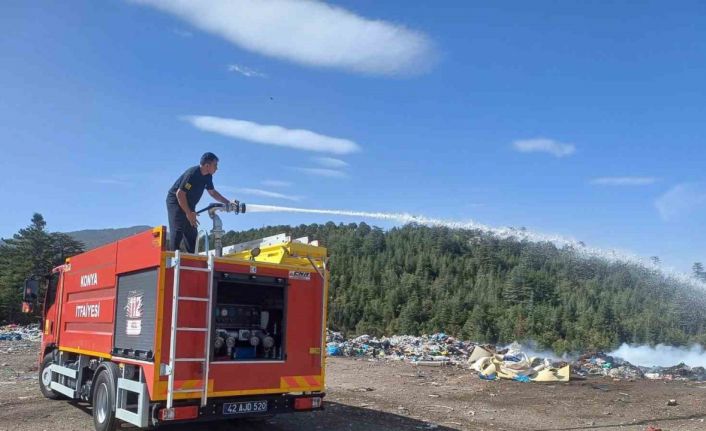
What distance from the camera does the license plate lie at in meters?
7.12

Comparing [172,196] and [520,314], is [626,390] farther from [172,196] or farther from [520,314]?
[520,314]

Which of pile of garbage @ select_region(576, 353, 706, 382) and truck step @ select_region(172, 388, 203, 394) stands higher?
truck step @ select_region(172, 388, 203, 394)

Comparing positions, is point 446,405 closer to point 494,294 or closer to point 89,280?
point 89,280

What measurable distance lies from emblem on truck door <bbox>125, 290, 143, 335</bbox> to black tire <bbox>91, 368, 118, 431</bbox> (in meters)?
0.74

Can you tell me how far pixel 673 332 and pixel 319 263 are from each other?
39.9 m

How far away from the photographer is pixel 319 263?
8336 millimetres

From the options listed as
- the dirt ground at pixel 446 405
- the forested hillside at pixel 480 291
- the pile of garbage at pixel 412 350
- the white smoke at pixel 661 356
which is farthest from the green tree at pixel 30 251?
the white smoke at pixel 661 356

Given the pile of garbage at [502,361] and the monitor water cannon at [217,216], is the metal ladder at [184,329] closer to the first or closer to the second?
the monitor water cannon at [217,216]

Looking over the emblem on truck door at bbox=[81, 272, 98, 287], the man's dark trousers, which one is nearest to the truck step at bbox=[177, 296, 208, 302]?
the man's dark trousers

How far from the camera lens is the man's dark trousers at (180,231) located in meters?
7.73

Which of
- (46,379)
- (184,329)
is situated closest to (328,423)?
(184,329)

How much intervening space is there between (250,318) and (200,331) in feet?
4.00

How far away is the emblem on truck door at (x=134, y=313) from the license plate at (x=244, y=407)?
4.65ft

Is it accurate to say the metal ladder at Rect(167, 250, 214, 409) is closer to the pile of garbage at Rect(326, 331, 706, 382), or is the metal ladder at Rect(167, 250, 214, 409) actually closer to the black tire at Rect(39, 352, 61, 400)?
the black tire at Rect(39, 352, 61, 400)
